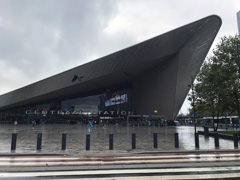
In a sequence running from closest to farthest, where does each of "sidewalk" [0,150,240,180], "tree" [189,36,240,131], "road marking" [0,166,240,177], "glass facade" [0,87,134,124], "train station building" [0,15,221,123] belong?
"sidewalk" [0,150,240,180], "road marking" [0,166,240,177], "tree" [189,36,240,131], "train station building" [0,15,221,123], "glass facade" [0,87,134,124]

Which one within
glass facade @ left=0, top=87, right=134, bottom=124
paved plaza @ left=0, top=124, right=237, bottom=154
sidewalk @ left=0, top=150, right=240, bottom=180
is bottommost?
paved plaza @ left=0, top=124, right=237, bottom=154

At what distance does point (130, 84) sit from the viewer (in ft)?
172

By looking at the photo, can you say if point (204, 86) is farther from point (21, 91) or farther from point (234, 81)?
point (21, 91)

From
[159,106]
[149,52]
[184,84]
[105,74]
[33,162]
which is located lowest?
[33,162]

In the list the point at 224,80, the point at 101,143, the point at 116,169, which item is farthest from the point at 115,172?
the point at 224,80

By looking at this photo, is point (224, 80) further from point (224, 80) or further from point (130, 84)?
point (130, 84)

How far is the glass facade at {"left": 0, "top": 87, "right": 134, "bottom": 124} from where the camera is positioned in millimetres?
54344

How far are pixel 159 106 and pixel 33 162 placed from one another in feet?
109

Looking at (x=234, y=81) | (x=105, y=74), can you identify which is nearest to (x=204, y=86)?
(x=234, y=81)

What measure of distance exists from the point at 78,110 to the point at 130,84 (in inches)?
692

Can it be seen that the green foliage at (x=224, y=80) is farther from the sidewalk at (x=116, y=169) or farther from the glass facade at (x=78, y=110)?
the glass facade at (x=78, y=110)

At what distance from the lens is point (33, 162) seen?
23.5 ft

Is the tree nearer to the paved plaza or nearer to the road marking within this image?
the paved plaza

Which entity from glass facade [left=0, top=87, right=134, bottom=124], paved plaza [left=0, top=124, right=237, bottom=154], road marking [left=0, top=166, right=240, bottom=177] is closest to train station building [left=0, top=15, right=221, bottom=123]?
glass facade [left=0, top=87, right=134, bottom=124]
